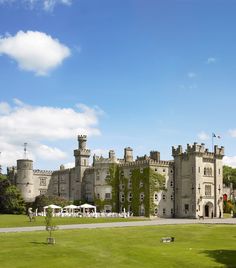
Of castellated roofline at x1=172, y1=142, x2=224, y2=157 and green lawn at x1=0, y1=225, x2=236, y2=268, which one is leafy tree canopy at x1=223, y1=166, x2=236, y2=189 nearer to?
castellated roofline at x1=172, y1=142, x2=224, y2=157

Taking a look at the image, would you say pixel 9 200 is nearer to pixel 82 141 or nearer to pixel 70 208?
pixel 70 208

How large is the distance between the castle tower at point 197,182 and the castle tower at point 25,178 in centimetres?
3827

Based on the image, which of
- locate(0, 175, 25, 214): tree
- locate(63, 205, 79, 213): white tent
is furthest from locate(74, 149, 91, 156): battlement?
locate(0, 175, 25, 214): tree

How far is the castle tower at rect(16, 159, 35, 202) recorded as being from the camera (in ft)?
363

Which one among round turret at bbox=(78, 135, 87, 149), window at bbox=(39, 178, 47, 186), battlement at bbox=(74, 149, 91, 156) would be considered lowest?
window at bbox=(39, 178, 47, 186)

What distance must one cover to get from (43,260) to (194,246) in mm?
13062

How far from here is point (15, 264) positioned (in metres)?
27.3

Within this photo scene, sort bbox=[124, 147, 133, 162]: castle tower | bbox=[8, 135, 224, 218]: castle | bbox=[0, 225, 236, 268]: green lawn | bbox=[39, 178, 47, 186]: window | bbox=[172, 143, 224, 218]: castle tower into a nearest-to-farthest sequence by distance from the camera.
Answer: bbox=[0, 225, 236, 268]: green lawn, bbox=[172, 143, 224, 218]: castle tower, bbox=[8, 135, 224, 218]: castle, bbox=[124, 147, 133, 162]: castle tower, bbox=[39, 178, 47, 186]: window

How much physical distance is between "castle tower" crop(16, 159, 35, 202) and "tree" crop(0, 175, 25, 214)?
10.4m

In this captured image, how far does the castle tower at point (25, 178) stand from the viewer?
111m

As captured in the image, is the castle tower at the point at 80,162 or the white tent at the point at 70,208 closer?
the white tent at the point at 70,208

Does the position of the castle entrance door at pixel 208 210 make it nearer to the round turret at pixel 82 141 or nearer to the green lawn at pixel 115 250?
the round turret at pixel 82 141

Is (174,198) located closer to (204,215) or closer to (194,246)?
(204,215)

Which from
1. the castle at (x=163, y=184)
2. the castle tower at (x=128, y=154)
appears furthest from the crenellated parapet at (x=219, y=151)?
the castle tower at (x=128, y=154)
